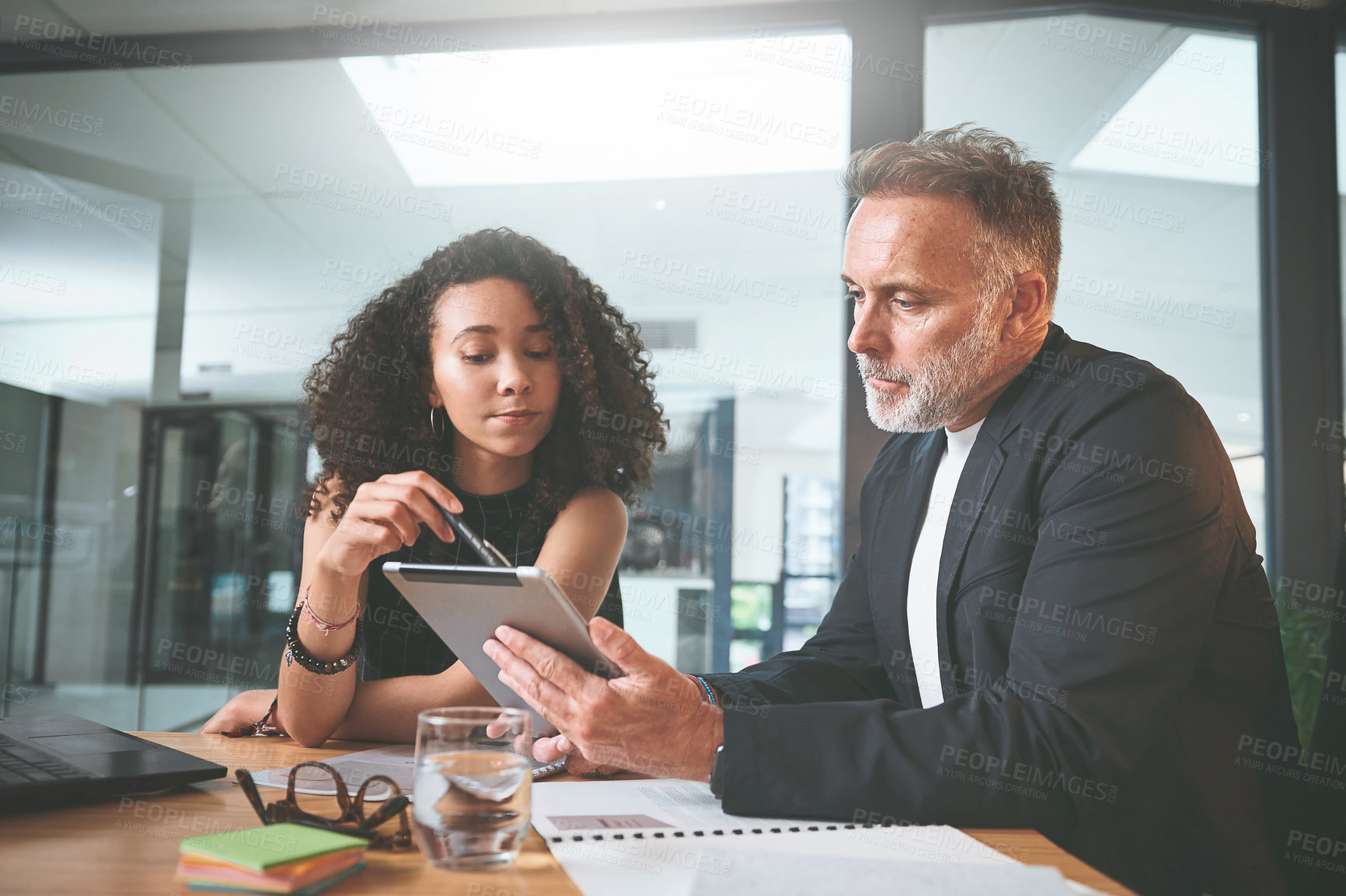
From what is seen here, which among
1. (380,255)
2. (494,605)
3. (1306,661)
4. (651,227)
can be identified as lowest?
(1306,661)

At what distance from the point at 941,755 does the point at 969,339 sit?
0.77 metres

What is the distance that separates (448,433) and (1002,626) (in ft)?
3.71

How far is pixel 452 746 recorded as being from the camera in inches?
29.5

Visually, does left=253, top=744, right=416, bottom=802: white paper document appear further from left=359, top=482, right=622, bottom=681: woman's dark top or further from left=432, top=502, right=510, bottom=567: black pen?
left=359, top=482, right=622, bottom=681: woman's dark top

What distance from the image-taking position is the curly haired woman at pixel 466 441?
1.41 metres

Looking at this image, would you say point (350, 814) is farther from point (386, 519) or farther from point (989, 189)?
point (989, 189)

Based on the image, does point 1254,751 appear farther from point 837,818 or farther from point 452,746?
point 452,746

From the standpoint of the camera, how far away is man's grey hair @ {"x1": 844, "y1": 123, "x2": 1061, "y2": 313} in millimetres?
1495

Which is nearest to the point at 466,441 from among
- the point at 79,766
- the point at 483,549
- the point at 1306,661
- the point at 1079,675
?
the point at 483,549

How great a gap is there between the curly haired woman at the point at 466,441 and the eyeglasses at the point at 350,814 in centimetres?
52

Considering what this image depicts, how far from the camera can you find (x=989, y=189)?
4.91 ft

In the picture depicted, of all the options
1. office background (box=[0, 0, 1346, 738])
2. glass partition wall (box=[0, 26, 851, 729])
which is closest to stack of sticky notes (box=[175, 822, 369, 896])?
office background (box=[0, 0, 1346, 738])

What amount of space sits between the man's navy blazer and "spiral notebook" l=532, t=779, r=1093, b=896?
60mm

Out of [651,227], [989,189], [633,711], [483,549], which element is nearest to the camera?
[633,711]
